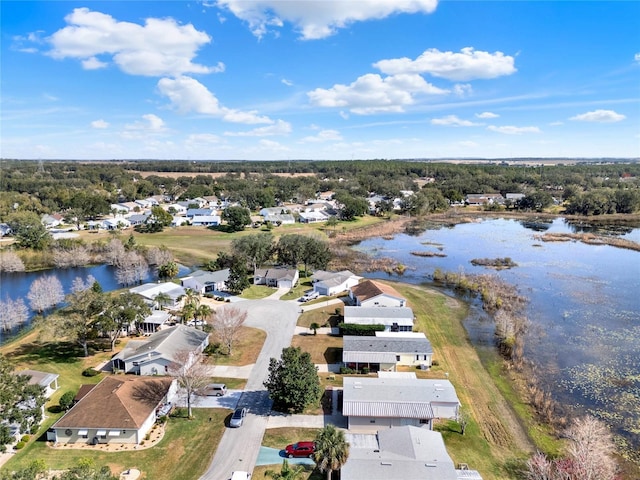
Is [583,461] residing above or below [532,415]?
above

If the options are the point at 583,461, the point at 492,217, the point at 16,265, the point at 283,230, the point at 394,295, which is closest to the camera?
the point at 583,461

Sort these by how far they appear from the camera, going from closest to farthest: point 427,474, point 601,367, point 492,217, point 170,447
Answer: point 427,474 < point 170,447 < point 601,367 < point 492,217

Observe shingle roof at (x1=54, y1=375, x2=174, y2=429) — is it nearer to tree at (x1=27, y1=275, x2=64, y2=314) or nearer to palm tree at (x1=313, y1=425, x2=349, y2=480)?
palm tree at (x1=313, y1=425, x2=349, y2=480)

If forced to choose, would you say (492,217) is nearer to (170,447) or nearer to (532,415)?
(532,415)

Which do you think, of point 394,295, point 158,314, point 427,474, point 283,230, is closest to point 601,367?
point 394,295

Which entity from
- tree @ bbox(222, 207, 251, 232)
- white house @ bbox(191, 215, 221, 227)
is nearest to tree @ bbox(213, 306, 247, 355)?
tree @ bbox(222, 207, 251, 232)

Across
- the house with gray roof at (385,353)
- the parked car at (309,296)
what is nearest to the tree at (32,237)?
the parked car at (309,296)

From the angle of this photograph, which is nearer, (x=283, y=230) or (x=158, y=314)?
(x=158, y=314)

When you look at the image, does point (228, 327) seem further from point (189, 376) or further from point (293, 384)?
point (293, 384)
